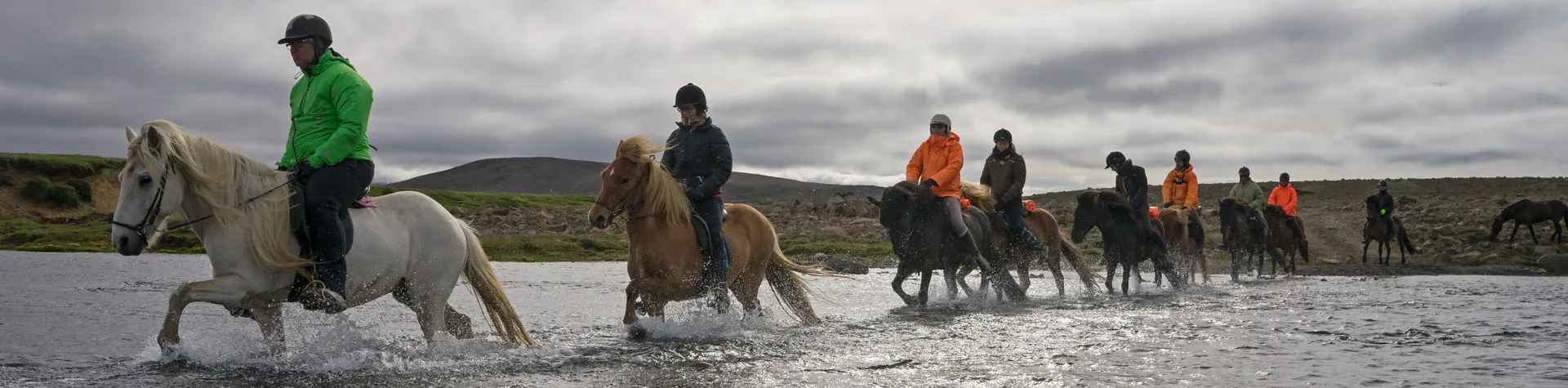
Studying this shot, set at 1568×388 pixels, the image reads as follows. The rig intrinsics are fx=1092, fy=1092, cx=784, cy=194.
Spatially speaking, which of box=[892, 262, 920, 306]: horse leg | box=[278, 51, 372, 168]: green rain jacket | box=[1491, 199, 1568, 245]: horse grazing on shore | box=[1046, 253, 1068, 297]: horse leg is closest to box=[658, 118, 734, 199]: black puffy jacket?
box=[278, 51, 372, 168]: green rain jacket

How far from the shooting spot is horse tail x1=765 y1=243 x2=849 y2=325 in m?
9.82

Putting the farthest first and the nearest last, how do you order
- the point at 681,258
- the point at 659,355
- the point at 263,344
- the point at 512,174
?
the point at 512,174 → the point at 681,258 → the point at 659,355 → the point at 263,344

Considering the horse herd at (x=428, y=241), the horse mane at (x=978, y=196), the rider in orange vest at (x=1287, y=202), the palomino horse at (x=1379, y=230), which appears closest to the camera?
the horse herd at (x=428, y=241)

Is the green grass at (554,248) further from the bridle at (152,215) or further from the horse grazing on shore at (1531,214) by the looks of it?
the horse grazing on shore at (1531,214)

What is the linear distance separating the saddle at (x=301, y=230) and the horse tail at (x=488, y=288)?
116 centimetres

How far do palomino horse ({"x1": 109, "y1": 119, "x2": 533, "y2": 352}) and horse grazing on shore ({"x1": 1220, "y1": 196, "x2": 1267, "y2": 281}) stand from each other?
16.9 metres

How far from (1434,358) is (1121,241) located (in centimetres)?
764

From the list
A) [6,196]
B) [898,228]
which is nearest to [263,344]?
[898,228]

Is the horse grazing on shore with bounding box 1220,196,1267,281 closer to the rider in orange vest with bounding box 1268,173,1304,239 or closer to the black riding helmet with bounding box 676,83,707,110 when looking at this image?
the rider in orange vest with bounding box 1268,173,1304,239

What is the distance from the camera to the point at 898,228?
12.4 metres

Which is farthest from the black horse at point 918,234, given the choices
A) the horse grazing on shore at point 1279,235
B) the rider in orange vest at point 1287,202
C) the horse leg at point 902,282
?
the rider in orange vest at point 1287,202

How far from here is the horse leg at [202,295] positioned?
5.90 meters

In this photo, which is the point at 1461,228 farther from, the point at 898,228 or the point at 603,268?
the point at 898,228

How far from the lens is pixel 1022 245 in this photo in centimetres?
1395
